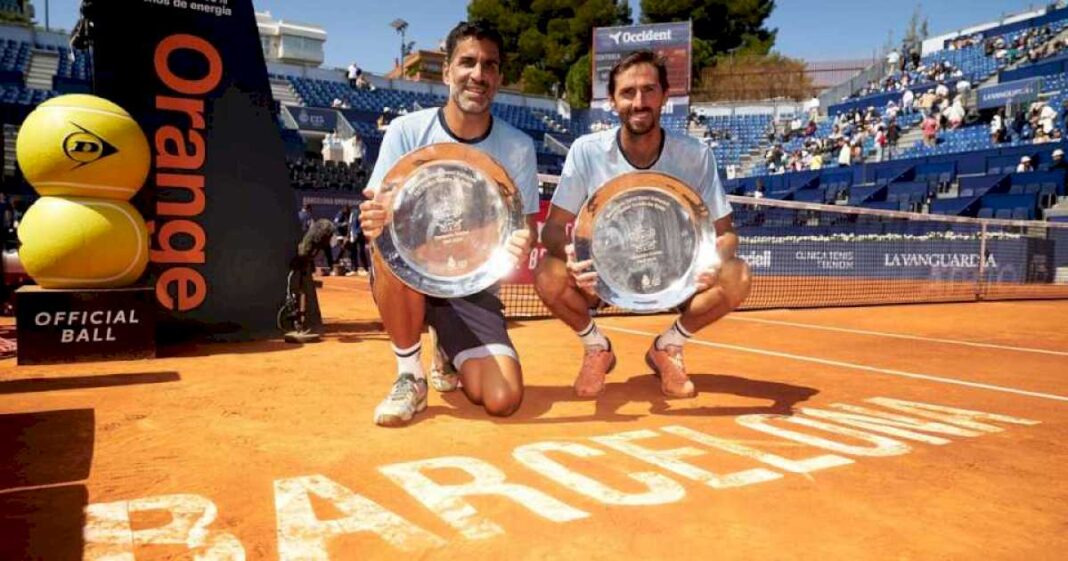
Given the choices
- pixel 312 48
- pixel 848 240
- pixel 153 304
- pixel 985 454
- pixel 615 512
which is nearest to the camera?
pixel 615 512

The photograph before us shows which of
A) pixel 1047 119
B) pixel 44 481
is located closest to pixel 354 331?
pixel 44 481

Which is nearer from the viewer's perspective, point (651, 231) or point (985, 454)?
point (985, 454)

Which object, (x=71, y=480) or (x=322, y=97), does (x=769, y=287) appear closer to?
(x=71, y=480)

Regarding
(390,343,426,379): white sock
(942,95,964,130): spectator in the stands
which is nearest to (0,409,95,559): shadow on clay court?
(390,343,426,379): white sock

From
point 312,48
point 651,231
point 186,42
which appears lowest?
point 651,231

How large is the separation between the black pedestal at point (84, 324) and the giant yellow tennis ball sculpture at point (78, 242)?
0.42 ft

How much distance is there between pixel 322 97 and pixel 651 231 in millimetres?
38735

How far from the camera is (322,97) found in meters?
39.8

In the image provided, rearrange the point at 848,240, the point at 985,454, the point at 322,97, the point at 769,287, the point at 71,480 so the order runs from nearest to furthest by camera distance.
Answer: the point at 71,480 < the point at 985,454 < the point at 769,287 < the point at 848,240 < the point at 322,97

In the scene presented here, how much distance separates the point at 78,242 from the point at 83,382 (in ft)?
3.69

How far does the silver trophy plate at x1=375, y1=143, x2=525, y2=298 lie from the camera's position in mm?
3975

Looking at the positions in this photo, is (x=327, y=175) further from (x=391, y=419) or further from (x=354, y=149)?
(x=391, y=419)

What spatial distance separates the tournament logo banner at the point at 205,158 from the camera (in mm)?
6207

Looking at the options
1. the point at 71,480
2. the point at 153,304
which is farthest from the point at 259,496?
the point at 153,304
